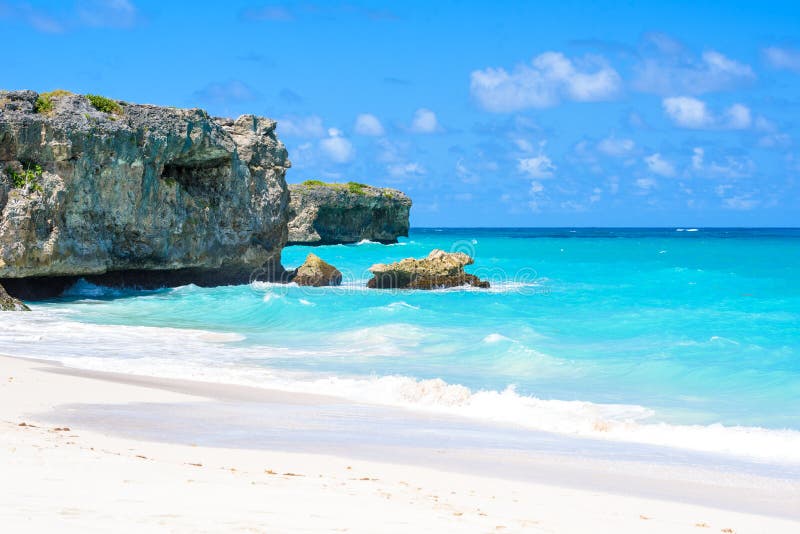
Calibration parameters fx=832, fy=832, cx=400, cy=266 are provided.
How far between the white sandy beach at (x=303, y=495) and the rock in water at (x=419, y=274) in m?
22.7

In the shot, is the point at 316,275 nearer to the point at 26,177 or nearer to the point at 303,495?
the point at 26,177

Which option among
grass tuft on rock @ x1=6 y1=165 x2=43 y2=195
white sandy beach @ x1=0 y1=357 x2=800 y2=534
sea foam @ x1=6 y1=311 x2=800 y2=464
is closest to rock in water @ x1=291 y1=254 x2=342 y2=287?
grass tuft on rock @ x1=6 y1=165 x2=43 y2=195

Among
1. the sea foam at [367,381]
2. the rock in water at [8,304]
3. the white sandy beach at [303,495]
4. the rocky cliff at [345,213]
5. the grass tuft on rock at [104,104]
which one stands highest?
the rocky cliff at [345,213]

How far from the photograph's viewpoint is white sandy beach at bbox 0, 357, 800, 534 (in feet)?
17.0

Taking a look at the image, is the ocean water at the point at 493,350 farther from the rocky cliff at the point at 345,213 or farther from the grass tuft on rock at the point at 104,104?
the rocky cliff at the point at 345,213

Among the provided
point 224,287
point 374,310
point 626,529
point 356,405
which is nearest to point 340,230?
point 224,287

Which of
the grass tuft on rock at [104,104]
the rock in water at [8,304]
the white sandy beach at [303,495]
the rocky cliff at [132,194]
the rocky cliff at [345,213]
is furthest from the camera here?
the rocky cliff at [345,213]

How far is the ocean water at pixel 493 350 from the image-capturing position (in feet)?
38.8

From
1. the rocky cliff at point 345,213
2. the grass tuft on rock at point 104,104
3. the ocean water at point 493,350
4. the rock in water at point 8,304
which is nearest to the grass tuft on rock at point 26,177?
the grass tuft on rock at point 104,104

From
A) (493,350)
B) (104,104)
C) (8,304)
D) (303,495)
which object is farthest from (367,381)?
(104,104)

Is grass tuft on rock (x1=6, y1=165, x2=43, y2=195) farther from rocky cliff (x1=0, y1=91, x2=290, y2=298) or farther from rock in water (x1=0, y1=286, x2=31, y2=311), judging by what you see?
rock in water (x1=0, y1=286, x2=31, y2=311)

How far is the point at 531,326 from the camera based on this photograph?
22234 millimetres

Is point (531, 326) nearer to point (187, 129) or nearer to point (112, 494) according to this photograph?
point (187, 129)

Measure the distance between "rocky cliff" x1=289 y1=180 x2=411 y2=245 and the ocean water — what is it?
40577 mm
